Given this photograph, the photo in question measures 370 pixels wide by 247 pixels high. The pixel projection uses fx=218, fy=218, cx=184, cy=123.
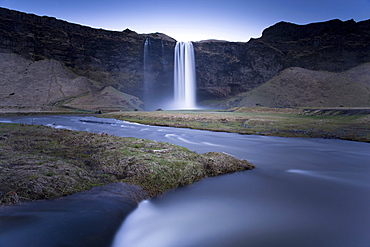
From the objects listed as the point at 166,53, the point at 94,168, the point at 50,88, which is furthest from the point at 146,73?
the point at 94,168

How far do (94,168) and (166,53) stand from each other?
8401 centimetres

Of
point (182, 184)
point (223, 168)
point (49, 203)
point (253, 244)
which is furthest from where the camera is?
point (223, 168)

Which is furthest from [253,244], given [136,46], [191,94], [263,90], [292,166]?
[136,46]

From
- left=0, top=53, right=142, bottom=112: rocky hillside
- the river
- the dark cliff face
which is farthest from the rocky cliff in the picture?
the river

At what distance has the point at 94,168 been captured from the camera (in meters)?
6.96

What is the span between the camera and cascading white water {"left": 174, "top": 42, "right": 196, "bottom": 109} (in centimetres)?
8531

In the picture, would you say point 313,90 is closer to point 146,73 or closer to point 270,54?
point 270,54

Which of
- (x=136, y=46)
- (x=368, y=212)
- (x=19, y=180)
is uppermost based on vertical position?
(x=136, y=46)

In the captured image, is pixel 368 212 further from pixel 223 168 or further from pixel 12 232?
pixel 12 232

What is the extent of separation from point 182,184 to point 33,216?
12.1 feet

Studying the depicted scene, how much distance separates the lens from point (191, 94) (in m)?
86.0

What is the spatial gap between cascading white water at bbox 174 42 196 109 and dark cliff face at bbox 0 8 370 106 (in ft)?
8.07

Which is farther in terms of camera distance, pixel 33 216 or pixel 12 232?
pixel 33 216

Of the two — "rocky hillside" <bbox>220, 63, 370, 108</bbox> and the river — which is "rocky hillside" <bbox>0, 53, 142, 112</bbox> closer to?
"rocky hillside" <bbox>220, 63, 370, 108</bbox>
